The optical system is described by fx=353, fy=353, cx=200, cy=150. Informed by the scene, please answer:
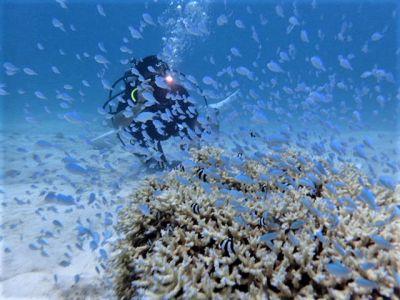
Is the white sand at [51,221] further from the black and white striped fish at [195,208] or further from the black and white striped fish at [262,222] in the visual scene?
the black and white striped fish at [262,222]

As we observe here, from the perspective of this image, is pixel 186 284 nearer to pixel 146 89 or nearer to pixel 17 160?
pixel 146 89

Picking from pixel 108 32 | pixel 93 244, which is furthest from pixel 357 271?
pixel 108 32

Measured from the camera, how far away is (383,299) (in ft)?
9.68

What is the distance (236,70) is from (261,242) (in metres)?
5.83

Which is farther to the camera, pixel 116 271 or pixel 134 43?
pixel 134 43

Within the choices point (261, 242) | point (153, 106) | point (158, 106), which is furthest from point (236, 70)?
point (261, 242)

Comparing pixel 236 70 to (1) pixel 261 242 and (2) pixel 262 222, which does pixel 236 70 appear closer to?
(2) pixel 262 222

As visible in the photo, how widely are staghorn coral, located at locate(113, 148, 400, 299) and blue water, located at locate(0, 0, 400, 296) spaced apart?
144 centimetres

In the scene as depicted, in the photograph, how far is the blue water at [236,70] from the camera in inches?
371

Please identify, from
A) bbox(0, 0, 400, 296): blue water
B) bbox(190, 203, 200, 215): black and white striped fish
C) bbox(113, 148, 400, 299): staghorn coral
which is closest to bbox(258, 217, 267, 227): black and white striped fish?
bbox(113, 148, 400, 299): staghorn coral

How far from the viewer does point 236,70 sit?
8633mm

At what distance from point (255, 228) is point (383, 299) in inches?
53.0

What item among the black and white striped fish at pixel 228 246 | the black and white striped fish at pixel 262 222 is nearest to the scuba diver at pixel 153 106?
the black and white striped fish at pixel 262 222

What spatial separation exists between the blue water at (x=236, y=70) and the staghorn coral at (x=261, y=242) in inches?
56.8
